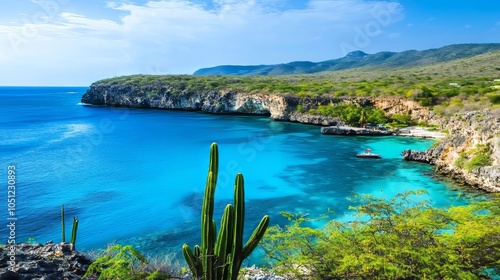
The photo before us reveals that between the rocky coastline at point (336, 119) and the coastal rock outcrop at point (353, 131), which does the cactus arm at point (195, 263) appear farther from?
the coastal rock outcrop at point (353, 131)

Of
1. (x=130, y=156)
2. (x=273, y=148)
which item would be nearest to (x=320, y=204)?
(x=273, y=148)

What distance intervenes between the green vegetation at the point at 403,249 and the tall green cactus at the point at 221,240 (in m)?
1.78

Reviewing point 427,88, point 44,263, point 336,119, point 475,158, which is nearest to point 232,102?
point 336,119

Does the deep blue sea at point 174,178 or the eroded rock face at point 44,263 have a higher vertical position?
the eroded rock face at point 44,263

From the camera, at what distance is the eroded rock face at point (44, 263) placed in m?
7.23

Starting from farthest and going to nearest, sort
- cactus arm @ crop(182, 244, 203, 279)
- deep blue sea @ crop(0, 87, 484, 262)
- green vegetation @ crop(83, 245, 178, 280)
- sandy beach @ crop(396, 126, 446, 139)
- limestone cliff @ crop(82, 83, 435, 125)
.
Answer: limestone cliff @ crop(82, 83, 435, 125), sandy beach @ crop(396, 126, 446, 139), deep blue sea @ crop(0, 87, 484, 262), cactus arm @ crop(182, 244, 203, 279), green vegetation @ crop(83, 245, 178, 280)

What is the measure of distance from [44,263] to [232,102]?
6681 cm

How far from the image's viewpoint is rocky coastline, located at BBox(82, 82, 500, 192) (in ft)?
78.0

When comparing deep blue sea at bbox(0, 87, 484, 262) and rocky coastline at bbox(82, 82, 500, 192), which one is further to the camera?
rocky coastline at bbox(82, 82, 500, 192)

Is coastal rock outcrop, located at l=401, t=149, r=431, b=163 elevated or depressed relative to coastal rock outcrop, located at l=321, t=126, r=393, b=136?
depressed

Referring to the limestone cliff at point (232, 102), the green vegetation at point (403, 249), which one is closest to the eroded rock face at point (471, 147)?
the green vegetation at point (403, 249)

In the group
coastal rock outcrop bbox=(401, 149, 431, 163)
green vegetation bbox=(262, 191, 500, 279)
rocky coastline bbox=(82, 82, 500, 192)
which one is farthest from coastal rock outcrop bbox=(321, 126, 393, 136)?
green vegetation bbox=(262, 191, 500, 279)

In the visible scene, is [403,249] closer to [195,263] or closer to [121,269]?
[195,263]

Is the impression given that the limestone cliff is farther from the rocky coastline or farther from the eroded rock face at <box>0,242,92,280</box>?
the eroded rock face at <box>0,242,92,280</box>
